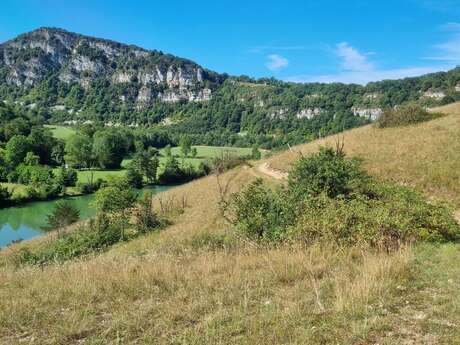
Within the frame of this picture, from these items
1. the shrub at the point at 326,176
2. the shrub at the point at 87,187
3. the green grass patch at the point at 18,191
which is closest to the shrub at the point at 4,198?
the green grass patch at the point at 18,191

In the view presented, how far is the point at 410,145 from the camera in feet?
87.2

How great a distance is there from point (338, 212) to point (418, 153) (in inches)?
696

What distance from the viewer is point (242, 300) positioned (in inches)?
189

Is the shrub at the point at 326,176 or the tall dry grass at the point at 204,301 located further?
the shrub at the point at 326,176

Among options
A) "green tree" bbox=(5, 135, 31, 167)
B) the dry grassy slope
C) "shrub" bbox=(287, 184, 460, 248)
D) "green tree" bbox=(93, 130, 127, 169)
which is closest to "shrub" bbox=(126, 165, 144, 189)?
"green tree" bbox=(93, 130, 127, 169)

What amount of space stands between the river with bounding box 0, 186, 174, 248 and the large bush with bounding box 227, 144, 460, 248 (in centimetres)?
3393

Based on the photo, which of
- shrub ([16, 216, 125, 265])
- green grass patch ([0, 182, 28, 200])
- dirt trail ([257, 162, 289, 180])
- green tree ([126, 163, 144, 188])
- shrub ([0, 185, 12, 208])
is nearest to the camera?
shrub ([16, 216, 125, 265])

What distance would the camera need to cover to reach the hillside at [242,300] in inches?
156

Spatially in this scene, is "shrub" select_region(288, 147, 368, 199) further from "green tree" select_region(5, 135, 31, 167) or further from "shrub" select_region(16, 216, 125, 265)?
"green tree" select_region(5, 135, 31, 167)

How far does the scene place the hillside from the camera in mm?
3967

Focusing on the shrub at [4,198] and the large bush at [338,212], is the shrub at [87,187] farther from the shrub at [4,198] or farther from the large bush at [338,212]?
the large bush at [338,212]

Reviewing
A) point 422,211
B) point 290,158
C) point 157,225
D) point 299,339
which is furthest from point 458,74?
point 299,339

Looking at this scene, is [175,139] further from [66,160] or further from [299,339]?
[299,339]

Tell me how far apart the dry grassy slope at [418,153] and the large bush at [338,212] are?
537 cm
